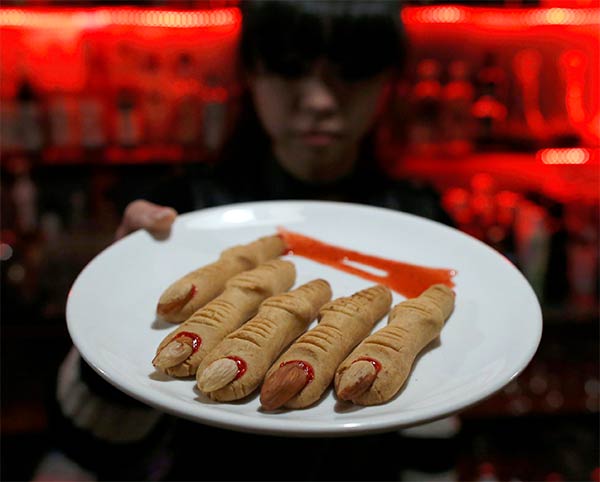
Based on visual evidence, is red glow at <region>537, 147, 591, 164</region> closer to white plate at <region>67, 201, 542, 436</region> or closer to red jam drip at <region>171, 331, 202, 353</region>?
white plate at <region>67, 201, 542, 436</region>

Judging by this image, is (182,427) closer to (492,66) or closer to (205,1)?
(205,1)

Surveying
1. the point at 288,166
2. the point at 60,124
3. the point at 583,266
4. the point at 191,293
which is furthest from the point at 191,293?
the point at 583,266

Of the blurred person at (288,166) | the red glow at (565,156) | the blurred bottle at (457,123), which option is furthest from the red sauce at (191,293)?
the red glow at (565,156)

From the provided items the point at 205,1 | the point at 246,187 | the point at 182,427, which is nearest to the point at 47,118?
the point at 205,1

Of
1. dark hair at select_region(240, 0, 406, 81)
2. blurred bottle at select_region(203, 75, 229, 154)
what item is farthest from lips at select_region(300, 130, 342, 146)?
blurred bottle at select_region(203, 75, 229, 154)

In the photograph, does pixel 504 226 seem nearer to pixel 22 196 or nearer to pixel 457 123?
pixel 457 123
